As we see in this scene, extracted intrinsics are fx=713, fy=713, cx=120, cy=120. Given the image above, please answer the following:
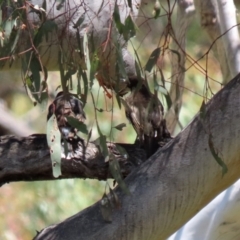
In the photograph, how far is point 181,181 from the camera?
1.22 meters

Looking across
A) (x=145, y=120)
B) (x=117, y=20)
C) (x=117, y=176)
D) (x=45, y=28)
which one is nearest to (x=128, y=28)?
(x=117, y=20)

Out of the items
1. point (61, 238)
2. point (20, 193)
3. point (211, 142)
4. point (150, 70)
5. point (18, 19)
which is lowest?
point (20, 193)

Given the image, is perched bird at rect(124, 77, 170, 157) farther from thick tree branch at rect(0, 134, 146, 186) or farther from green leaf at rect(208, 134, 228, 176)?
green leaf at rect(208, 134, 228, 176)

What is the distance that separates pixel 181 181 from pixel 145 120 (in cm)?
32

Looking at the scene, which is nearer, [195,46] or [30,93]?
[30,93]

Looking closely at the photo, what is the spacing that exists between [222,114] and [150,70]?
0.47 feet

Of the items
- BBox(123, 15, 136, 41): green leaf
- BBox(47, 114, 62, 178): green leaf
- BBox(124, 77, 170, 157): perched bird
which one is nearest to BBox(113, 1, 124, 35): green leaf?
BBox(123, 15, 136, 41): green leaf

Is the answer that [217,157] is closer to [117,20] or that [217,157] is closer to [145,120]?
[117,20]

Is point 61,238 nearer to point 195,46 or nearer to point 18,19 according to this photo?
point 18,19

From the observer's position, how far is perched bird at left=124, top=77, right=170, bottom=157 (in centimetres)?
150

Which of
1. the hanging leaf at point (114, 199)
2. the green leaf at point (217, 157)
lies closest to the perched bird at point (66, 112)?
the hanging leaf at point (114, 199)

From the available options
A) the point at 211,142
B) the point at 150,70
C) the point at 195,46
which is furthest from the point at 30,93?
the point at 195,46

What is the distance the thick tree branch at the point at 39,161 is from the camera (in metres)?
1.44

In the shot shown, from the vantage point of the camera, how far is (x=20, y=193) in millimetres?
3439
